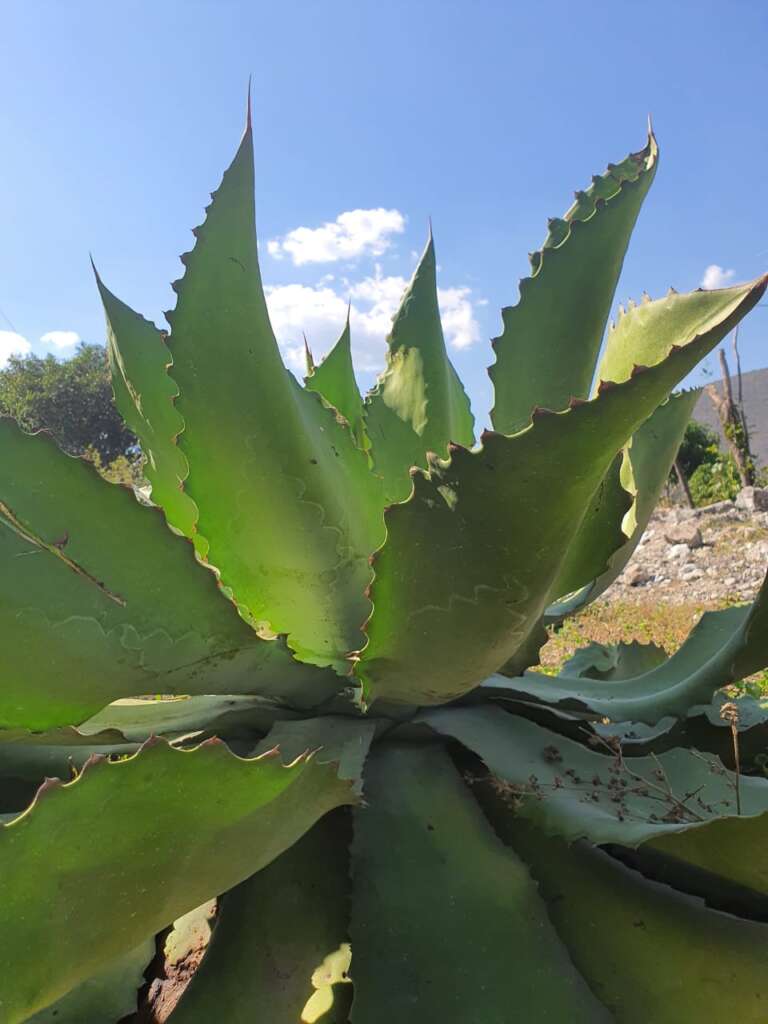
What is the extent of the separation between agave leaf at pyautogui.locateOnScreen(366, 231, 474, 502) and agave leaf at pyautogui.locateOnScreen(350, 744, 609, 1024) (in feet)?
1.53

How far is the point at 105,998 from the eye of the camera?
76 centimetres

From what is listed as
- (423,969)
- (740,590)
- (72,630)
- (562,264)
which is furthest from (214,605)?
(740,590)

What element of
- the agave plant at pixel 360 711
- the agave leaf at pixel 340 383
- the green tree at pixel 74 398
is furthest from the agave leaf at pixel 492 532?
the green tree at pixel 74 398

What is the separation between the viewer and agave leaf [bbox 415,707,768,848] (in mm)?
746

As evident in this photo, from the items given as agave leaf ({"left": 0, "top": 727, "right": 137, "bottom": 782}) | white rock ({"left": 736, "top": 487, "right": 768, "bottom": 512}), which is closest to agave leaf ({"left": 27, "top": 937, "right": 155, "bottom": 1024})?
agave leaf ({"left": 0, "top": 727, "right": 137, "bottom": 782})

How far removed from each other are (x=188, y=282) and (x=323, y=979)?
722 mm

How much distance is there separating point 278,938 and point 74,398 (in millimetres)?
20674

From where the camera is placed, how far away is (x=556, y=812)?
2.48 ft

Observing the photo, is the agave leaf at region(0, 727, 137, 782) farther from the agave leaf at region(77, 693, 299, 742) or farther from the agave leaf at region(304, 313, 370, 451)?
the agave leaf at region(304, 313, 370, 451)

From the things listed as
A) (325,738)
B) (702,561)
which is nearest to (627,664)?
(325,738)

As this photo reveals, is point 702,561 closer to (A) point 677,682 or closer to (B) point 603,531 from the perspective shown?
(A) point 677,682

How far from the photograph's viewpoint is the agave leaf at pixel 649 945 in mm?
684

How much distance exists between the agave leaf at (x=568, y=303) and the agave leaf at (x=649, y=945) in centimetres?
55

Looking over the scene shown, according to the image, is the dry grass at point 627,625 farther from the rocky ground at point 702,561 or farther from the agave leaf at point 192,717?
the agave leaf at point 192,717
